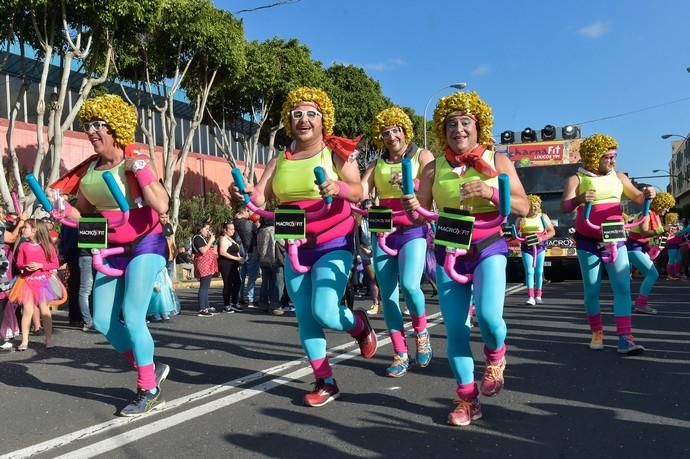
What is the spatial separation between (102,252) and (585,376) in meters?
3.61

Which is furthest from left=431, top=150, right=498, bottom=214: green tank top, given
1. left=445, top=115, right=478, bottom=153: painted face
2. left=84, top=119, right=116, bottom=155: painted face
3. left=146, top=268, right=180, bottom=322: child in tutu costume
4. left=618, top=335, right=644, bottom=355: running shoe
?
left=146, top=268, right=180, bottom=322: child in tutu costume

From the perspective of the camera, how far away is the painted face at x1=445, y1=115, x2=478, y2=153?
4.25 m

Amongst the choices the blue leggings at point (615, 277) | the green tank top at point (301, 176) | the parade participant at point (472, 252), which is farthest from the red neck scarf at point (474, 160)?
the blue leggings at point (615, 277)

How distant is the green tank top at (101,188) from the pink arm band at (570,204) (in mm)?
3700

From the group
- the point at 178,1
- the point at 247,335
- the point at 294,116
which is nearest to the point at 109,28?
the point at 178,1

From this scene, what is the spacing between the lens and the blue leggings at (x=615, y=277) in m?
6.23

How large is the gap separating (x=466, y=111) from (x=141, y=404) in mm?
2719

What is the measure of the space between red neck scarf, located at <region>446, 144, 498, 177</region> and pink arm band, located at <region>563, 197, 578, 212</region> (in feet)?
7.30

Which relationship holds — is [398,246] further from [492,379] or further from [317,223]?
[492,379]

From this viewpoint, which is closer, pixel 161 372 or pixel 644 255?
pixel 161 372

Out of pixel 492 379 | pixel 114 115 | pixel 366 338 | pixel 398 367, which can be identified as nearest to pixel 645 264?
pixel 398 367

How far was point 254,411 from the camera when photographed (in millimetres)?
4566

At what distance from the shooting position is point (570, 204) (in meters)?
6.24

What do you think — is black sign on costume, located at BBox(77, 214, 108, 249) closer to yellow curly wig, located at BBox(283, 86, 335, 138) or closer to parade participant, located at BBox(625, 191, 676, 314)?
yellow curly wig, located at BBox(283, 86, 335, 138)
